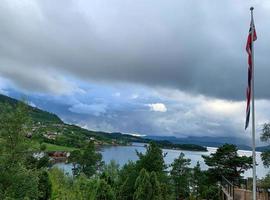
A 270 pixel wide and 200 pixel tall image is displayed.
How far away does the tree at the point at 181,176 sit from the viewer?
57031mm

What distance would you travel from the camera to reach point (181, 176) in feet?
187

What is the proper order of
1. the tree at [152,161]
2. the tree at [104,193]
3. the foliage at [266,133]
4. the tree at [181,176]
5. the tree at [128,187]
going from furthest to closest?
the tree at [181,176] → the tree at [152,161] → the tree at [128,187] → the tree at [104,193] → the foliage at [266,133]

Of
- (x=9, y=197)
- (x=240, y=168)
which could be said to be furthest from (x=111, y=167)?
(x=9, y=197)

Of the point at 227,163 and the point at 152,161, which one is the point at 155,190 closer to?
the point at 152,161

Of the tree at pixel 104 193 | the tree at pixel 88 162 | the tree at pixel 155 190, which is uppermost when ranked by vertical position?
the tree at pixel 88 162

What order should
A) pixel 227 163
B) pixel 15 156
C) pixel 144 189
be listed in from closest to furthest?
pixel 15 156, pixel 144 189, pixel 227 163

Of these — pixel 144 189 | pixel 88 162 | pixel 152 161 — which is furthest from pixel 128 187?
pixel 88 162

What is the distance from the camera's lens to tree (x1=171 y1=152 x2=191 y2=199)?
5703 centimetres

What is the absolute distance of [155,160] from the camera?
A: 48.0 metres

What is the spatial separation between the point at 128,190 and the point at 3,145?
23.0 metres

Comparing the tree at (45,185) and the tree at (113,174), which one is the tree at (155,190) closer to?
the tree at (113,174)

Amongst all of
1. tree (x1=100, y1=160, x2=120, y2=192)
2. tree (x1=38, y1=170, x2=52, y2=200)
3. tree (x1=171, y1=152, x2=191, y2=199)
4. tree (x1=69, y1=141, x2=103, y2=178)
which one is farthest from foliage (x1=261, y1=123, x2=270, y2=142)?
tree (x1=69, y1=141, x2=103, y2=178)

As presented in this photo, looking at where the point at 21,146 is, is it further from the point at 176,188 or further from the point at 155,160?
the point at 176,188

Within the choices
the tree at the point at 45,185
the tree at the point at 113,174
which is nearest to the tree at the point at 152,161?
the tree at the point at 113,174
